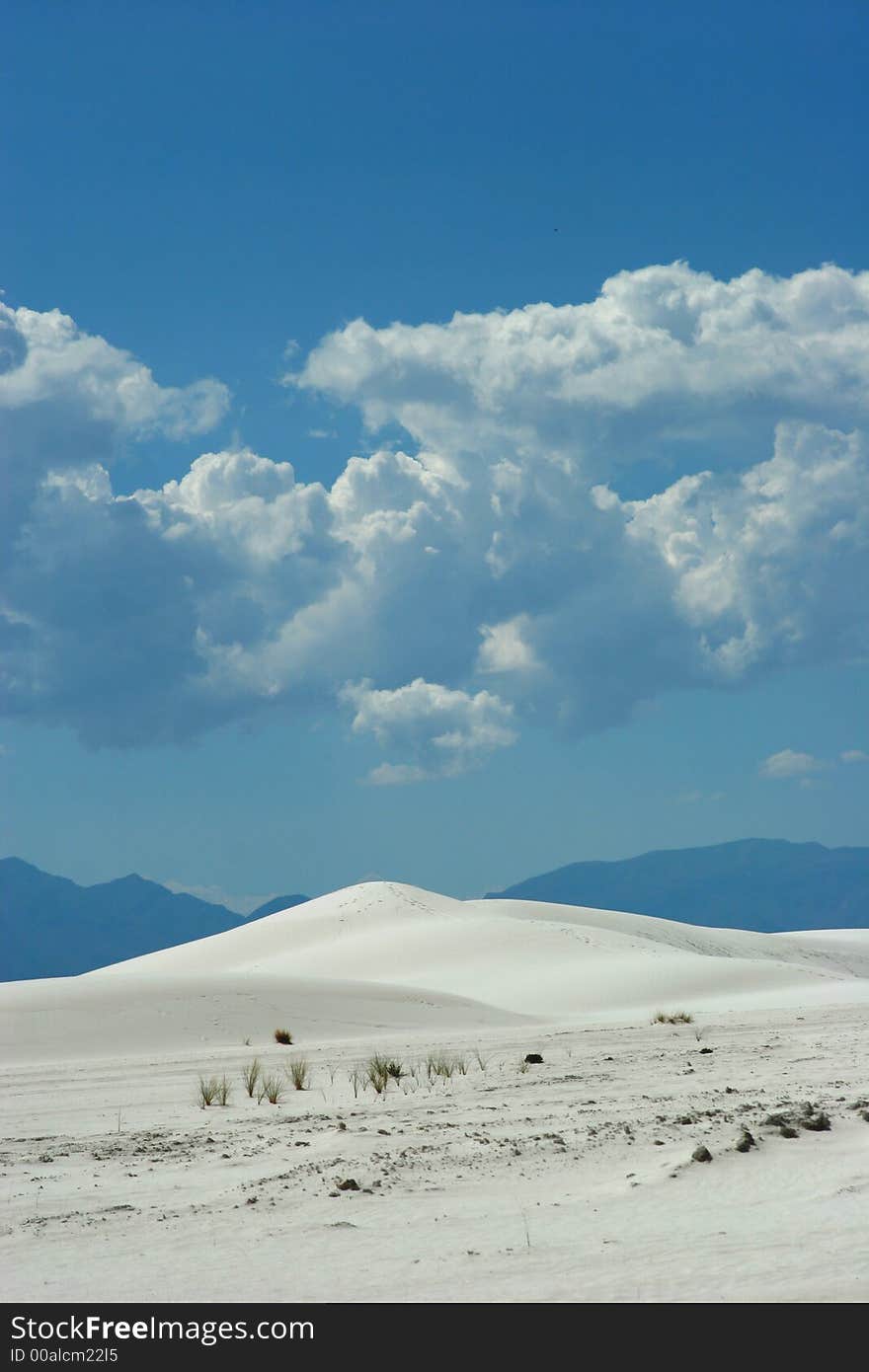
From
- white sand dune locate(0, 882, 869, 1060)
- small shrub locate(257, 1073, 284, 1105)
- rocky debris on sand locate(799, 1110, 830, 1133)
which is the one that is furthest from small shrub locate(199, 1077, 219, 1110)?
white sand dune locate(0, 882, 869, 1060)

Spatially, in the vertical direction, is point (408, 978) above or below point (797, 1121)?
above

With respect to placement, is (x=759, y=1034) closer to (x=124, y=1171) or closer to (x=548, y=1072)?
(x=548, y=1072)

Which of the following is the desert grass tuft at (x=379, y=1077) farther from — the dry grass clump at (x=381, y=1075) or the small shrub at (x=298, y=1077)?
the small shrub at (x=298, y=1077)

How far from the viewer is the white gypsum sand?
21.9 ft

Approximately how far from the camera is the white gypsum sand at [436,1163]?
21.9ft

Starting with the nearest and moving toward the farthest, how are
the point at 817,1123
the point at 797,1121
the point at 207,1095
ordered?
1. the point at 817,1123
2. the point at 797,1121
3. the point at 207,1095

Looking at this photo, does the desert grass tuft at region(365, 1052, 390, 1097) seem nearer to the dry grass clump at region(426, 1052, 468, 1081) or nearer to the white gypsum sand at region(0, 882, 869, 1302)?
the white gypsum sand at region(0, 882, 869, 1302)

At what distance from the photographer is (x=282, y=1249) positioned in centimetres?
730

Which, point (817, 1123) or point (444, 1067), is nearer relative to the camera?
point (817, 1123)

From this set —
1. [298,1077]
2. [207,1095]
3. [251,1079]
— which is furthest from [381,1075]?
[207,1095]

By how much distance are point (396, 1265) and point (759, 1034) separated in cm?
1671

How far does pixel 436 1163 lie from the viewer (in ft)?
32.6

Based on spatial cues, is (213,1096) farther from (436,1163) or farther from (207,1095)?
(436,1163)

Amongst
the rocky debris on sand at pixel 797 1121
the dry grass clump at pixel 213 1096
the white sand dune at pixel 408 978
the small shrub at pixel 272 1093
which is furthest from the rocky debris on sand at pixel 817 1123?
the white sand dune at pixel 408 978
